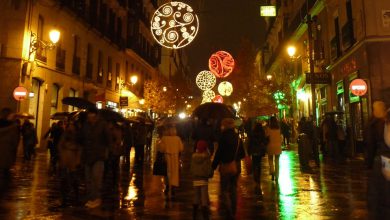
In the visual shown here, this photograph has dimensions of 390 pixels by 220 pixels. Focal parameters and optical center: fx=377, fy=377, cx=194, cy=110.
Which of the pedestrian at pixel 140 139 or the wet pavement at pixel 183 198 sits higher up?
the pedestrian at pixel 140 139

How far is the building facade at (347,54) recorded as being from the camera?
17.5 m

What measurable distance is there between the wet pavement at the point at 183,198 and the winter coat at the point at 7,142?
823mm

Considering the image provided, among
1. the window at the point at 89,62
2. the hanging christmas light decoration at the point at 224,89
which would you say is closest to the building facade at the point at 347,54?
the hanging christmas light decoration at the point at 224,89

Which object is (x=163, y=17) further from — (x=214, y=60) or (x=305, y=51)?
(x=305, y=51)

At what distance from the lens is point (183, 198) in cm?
890

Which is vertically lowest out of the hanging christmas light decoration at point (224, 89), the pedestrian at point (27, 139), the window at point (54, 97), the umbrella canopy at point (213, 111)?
the pedestrian at point (27, 139)

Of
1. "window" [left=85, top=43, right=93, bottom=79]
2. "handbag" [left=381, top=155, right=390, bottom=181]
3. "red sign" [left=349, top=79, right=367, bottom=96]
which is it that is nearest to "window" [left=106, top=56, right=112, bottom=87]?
"window" [left=85, top=43, right=93, bottom=79]

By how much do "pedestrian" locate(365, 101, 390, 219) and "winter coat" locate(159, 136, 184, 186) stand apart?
14.5 ft

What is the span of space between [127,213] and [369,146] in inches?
176

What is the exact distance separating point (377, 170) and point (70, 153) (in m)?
5.91

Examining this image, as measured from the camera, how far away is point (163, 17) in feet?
41.4

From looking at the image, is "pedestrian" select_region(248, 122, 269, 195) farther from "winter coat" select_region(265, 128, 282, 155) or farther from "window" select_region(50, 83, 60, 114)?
"window" select_region(50, 83, 60, 114)

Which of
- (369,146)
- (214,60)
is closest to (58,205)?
(369,146)

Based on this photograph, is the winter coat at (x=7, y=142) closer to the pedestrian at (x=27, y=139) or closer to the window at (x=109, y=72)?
the pedestrian at (x=27, y=139)
